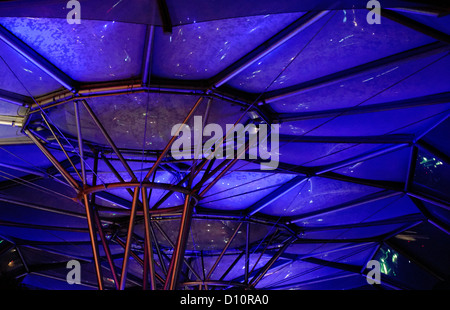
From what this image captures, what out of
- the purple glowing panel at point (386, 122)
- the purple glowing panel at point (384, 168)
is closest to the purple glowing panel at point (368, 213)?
the purple glowing panel at point (384, 168)

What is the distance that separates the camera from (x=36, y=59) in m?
15.4

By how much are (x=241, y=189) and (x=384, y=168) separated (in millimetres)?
7682

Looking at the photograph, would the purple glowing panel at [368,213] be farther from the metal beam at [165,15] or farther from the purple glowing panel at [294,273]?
the metal beam at [165,15]

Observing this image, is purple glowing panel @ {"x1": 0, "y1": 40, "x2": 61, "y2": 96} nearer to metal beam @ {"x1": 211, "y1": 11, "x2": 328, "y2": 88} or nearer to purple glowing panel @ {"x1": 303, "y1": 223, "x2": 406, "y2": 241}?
metal beam @ {"x1": 211, "y1": 11, "x2": 328, "y2": 88}

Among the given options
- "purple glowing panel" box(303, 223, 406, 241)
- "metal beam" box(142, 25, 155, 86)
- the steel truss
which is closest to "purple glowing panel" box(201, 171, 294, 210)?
the steel truss

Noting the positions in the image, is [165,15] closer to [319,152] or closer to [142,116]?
[142,116]

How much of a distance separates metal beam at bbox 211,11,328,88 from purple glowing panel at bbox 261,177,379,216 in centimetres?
1159

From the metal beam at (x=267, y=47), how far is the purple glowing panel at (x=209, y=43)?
132 millimetres

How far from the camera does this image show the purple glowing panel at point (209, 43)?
13914mm

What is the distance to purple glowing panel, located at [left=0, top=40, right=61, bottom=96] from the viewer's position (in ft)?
52.2

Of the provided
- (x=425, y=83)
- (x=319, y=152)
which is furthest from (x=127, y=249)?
(x=425, y=83)

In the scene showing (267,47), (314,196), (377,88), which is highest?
(377,88)
